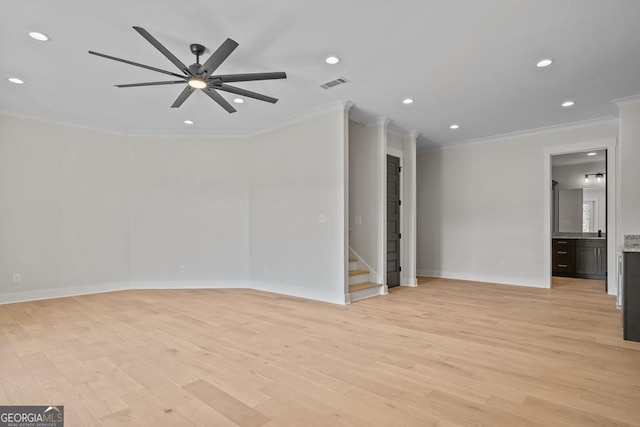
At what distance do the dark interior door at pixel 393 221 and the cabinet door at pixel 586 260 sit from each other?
14.0 feet

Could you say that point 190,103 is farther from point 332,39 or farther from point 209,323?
point 209,323

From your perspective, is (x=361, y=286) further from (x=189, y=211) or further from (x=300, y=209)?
(x=189, y=211)

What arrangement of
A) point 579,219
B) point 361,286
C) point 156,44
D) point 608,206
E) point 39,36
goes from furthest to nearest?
point 579,219 → point 608,206 → point 361,286 → point 39,36 → point 156,44

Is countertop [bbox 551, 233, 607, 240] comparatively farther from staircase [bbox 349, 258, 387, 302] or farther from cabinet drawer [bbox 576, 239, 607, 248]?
staircase [bbox 349, 258, 387, 302]

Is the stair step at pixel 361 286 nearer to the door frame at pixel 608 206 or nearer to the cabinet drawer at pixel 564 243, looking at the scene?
the door frame at pixel 608 206

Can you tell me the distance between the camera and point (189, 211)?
6.37 m

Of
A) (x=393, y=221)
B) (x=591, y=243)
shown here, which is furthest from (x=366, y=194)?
(x=591, y=243)

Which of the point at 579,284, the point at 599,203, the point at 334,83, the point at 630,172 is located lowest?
the point at 579,284

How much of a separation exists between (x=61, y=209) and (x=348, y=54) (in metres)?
5.22

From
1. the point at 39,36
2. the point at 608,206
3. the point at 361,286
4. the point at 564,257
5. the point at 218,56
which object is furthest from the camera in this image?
the point at 564,257

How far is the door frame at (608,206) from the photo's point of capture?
213 inches

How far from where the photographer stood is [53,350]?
120 inches

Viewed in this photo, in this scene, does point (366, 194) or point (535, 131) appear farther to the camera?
point (535, 131)

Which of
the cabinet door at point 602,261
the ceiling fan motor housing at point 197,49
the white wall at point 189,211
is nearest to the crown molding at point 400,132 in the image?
the white wall at point 189,211
